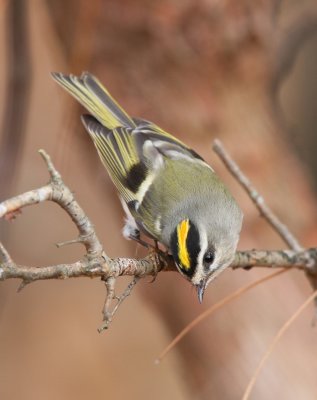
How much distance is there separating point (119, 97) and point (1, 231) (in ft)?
3.20

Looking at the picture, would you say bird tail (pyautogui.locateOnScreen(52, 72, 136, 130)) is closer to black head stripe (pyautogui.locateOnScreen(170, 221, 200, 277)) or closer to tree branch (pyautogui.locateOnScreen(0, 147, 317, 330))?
black head stripe (pyautogui.locateOnScreen(170, 221, 200, 277))

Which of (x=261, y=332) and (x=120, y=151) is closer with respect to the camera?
(x=120, y=151)

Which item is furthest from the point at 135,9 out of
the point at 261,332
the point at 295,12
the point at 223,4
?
the point at 295,12

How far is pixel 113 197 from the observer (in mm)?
3416

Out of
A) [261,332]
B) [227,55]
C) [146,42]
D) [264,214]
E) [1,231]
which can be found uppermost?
[146,42]

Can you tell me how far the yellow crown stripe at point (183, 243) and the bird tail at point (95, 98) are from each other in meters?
0.61

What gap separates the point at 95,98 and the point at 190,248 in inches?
34.3

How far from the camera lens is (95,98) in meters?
2.91

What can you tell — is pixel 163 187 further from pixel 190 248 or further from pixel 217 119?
pixel 217 119

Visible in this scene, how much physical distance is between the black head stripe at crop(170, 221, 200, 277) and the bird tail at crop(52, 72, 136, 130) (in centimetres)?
68

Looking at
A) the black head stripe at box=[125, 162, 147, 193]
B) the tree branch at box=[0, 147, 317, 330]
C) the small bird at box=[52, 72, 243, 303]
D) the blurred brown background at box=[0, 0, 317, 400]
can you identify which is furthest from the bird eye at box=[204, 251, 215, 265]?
the blurred brown background at box=[0, 0, 317, 400]

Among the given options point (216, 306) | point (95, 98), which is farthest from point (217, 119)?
point (216, 306)

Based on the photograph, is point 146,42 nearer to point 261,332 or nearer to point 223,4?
point 223,4

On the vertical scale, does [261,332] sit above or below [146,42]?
below
